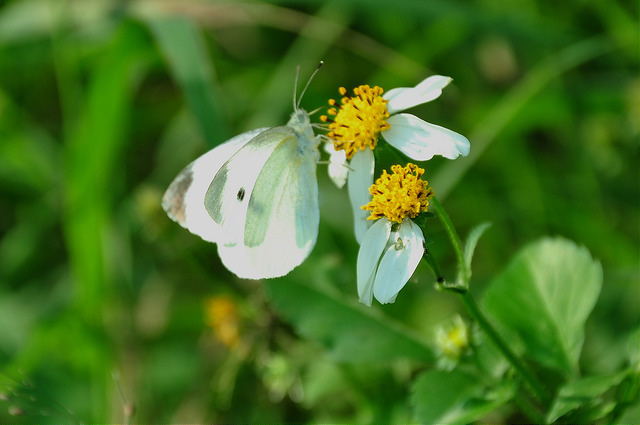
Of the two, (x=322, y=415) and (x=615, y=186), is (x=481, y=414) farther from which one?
(x=615, y=186)

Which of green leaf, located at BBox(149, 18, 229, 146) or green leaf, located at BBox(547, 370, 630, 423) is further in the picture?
green leaf, located at BBox(149, 18, 229, 146)

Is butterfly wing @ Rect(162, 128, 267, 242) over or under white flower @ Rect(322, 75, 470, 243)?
under

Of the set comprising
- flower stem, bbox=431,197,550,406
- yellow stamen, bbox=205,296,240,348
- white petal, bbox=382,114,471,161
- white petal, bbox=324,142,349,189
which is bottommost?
yellow stamen, bbox=205,296,240,348

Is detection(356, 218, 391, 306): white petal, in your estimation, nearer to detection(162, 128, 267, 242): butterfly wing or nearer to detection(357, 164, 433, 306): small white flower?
detection(357, 164, 433, 306): small white flower

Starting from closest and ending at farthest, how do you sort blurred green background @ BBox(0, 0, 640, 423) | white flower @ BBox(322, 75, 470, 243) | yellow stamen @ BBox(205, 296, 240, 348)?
1. white flower @ BBox(322, 75, 470, 243)
2. yellow stamen @ BBox(205, 296, 240, 348)
3. blurred green background @ BBox(0, 0, 640, 423)

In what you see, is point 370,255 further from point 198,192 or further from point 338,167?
point 198,192

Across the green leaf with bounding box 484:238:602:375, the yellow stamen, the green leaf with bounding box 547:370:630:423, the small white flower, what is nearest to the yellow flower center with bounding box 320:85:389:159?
the small white flower
